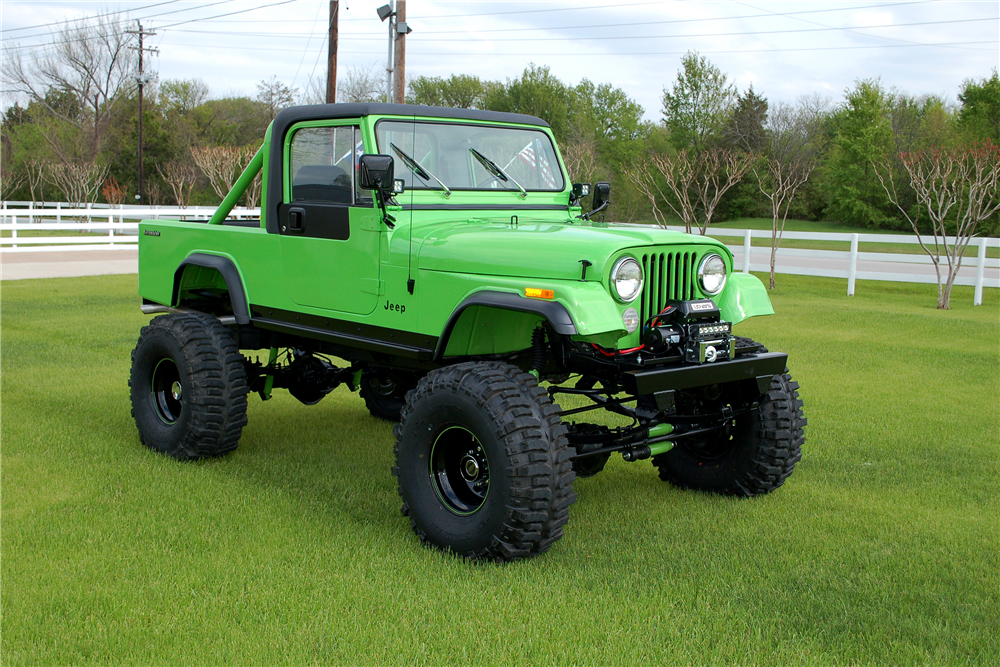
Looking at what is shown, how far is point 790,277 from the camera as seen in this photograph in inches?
846

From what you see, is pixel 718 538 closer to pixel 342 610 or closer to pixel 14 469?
pixel 342 610

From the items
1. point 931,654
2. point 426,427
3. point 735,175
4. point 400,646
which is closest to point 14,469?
point 426,427

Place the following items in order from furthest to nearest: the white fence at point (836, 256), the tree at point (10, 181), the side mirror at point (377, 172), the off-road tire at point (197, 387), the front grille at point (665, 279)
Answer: the tree at point (10, 181) < the white fence at point (836, 256) < the off-road tire at point (197, 387) < the side mirror at point (377, 172) < the front grille at point (665, 279)

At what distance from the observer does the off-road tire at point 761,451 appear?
5.18 meters

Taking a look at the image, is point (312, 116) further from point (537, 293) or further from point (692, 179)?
point (692, 179)

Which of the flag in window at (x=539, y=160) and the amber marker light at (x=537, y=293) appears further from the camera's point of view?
the flag in window at (x=539, y=160)

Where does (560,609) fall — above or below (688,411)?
below

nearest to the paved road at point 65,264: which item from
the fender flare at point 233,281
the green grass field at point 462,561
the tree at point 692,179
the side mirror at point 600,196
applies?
the tree at point 692,179

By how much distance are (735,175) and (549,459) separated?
1855cm

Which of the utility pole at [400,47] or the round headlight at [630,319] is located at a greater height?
the utility pole at [400,47]

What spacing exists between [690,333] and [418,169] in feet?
6.46

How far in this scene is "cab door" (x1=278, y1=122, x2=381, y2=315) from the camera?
16.8 ft

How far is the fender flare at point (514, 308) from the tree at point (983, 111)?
3970 centimetres

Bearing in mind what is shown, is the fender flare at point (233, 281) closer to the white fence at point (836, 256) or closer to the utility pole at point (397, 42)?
the white fence at point (836, 256)
